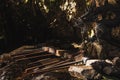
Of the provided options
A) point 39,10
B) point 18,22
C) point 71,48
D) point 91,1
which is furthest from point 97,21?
point 18,22

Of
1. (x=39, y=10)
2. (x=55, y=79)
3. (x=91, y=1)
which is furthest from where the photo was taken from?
(x=39, y=10)

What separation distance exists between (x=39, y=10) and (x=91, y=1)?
2.36 metres

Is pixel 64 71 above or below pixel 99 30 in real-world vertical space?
below

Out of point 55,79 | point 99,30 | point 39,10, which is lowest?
point 55,79

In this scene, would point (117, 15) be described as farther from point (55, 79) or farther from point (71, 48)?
point (55, 79)

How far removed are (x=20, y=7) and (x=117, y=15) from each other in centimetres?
385

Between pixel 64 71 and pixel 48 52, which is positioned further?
pixel 48 52

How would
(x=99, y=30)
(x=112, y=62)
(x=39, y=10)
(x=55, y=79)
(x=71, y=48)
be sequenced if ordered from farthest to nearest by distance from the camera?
(x=39, y=10), (x=71, y=48), (x=99, y=30), (x=112, y=62), (x=55, y=79)

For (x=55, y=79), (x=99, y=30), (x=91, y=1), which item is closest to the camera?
(x=55, y=79)

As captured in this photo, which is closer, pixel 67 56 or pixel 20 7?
pixel 67 56

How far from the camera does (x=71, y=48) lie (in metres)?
9.12

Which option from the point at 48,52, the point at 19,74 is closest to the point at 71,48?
the point at 48,52

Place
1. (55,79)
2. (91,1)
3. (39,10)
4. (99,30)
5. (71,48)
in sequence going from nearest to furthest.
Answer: (55,79) → (99,30) → (91,1) → (71,48) → (39,10)

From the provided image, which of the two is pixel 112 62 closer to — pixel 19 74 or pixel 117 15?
pixel 117 15
